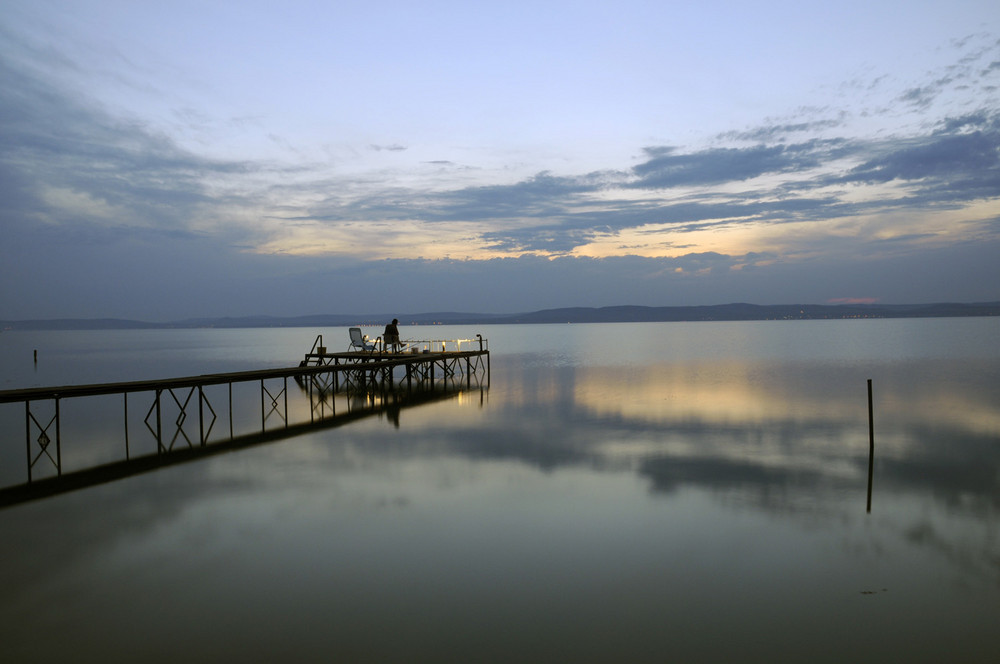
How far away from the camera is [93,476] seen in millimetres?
Answer: 11250

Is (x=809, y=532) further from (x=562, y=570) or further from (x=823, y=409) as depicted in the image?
(x=823, y=409)

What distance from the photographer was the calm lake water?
5.27 metres

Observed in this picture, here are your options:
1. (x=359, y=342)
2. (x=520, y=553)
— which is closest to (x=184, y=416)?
(x=520, y=553)

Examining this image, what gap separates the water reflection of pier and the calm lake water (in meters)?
0.73

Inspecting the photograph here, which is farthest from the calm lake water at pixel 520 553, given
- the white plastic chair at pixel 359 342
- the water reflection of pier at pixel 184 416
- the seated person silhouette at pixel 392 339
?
the white plastic chair at pixel 359 342

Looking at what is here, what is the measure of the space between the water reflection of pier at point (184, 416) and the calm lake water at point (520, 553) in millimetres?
733

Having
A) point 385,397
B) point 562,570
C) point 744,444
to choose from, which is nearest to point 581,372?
point 385,397

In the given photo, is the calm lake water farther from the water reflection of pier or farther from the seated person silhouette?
the seated person silhouette

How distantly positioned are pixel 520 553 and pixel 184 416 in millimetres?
13350

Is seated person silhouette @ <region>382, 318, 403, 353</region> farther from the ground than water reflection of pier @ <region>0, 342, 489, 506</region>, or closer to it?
farther from the ground

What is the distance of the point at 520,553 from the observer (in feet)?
23.5

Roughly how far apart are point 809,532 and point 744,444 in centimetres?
608

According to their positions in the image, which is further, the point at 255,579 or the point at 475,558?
the point at 475,558

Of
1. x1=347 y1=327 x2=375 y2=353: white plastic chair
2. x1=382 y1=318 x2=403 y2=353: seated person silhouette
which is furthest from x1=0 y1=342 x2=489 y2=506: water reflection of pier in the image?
x1=382 y1=318 x2=403 y2=353: seated person silhouette
